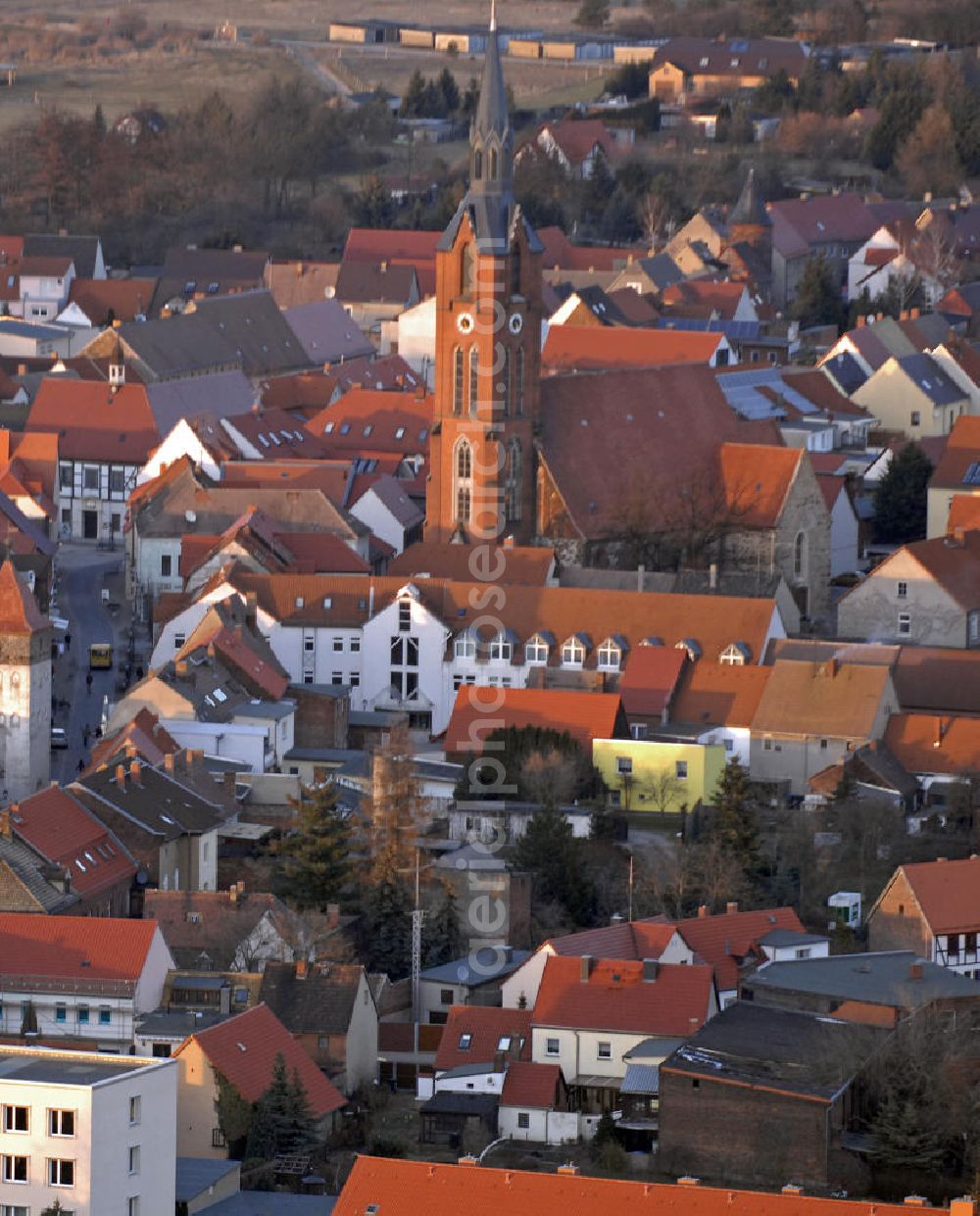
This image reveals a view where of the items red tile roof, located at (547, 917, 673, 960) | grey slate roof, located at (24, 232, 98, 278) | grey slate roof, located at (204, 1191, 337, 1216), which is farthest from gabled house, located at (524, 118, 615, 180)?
grey slate roof, located at (204, 1191, 337, 1216)

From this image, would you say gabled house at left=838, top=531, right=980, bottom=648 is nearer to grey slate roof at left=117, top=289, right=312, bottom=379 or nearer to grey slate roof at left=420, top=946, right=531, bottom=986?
grey slate roof at left=420, top=946, right=531, bottom=986

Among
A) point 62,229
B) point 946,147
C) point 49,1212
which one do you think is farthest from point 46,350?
point 49,1212

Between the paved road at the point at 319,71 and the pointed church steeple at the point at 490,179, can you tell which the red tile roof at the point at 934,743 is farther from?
the paved road at the point at 319,71

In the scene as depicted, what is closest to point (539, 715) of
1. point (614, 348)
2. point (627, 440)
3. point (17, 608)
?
point (17, 608)

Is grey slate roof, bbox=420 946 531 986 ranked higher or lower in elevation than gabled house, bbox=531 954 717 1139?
higher

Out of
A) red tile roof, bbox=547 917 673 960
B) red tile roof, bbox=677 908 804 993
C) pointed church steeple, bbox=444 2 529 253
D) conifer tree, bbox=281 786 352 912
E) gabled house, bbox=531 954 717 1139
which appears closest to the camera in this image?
gabled house, bbox=531 954 717 1139

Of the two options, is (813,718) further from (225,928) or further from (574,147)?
(574,147)

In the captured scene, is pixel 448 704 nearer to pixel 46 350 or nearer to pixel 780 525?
pixel 780 525
